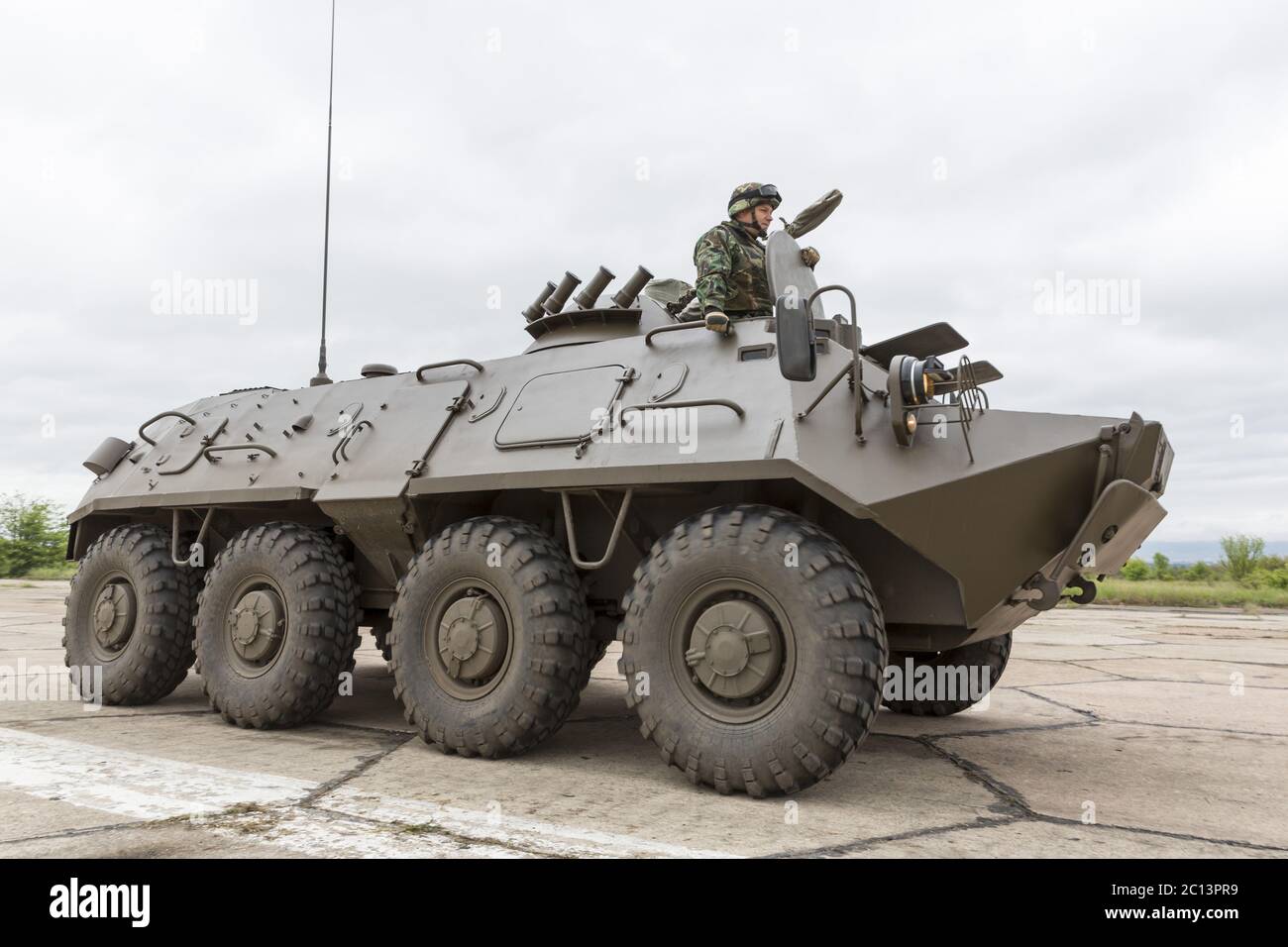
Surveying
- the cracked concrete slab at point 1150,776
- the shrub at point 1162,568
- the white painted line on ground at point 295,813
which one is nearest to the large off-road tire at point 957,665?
the cracked concrete slab at point 1150,776

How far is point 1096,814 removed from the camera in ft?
11.7

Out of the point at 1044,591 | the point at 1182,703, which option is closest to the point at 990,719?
the point at 1182,703

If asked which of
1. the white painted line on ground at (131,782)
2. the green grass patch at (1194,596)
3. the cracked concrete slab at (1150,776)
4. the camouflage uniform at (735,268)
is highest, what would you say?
the camouflage uniform at (735,268)

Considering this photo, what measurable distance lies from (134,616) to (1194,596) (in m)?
16.9

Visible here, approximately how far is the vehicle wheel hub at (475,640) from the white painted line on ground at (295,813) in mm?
850

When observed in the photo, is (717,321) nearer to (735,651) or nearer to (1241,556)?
(735,651)

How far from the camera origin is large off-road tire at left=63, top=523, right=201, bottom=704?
20.3 ft

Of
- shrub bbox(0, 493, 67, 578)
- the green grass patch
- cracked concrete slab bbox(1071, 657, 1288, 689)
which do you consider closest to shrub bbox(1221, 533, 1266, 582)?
the green grass patch

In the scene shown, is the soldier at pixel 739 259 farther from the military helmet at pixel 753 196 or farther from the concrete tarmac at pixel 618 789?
the concrete tarmac at pixel 618 789

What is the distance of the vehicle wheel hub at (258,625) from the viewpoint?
5.38m

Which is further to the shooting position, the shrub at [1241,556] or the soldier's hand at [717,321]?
the shrub at [1241,556]

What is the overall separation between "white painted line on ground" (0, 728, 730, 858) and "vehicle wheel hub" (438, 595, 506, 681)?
85 cm

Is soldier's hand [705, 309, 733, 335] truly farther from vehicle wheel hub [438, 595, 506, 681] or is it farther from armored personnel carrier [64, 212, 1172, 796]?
vehicle wheel hub [438, 595, 506, 681]
